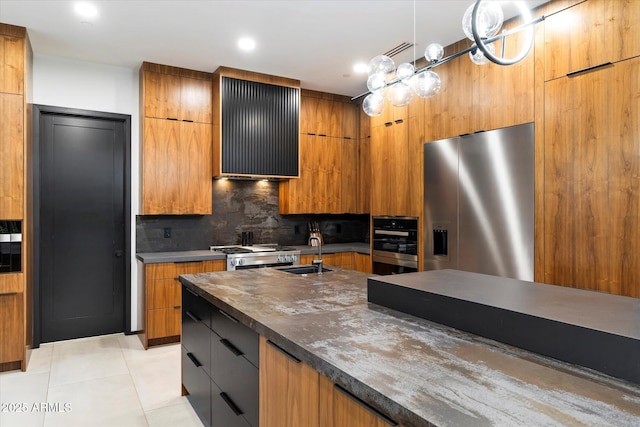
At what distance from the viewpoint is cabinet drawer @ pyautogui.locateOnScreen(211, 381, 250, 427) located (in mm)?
2039

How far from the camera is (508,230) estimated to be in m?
3.35

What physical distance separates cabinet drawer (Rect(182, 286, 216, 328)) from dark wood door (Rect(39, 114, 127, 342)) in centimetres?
205

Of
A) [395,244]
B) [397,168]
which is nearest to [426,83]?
[397,168]

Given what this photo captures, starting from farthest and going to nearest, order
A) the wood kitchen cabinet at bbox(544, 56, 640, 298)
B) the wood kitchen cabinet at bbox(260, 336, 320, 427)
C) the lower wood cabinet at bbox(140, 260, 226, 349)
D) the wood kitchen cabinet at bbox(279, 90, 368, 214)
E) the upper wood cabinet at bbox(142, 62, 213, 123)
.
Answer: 1. the wood kitchen cabinet at bbox(279, 90, 368, 214)
2. the upper wood cabinet at bbox(142, 62, 213, 123)
3. the lower wood cabinet at bbox(140, 260, 226, 349)
4. the wood kitchen cabinet at bbox(544, 56, 640, 298)
5. the wood kitchen cabinet at bbox(260, 336, 320, 427)

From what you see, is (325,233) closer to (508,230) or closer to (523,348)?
(508,230)

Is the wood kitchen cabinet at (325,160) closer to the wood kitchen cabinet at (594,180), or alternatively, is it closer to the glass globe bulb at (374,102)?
the glass globe bulb at (374,102)

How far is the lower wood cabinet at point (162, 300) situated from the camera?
409 cm

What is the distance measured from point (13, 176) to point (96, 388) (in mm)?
1864

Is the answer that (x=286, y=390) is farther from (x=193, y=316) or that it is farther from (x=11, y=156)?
(x=11, y=156)

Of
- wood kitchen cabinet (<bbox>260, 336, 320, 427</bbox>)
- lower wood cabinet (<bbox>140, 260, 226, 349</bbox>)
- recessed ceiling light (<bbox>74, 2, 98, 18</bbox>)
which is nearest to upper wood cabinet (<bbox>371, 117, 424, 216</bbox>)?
lower wood cabinet (<bbox>140, 260, 226, 349</bbox>)

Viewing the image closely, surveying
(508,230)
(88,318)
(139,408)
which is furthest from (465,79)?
(88,318)

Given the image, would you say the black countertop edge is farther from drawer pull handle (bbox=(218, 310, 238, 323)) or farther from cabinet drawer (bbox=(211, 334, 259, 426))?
cabinet drawer (bbox=(211, 334, 259, 426))

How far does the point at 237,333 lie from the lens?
6.77ft

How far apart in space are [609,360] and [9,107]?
14.0ft
